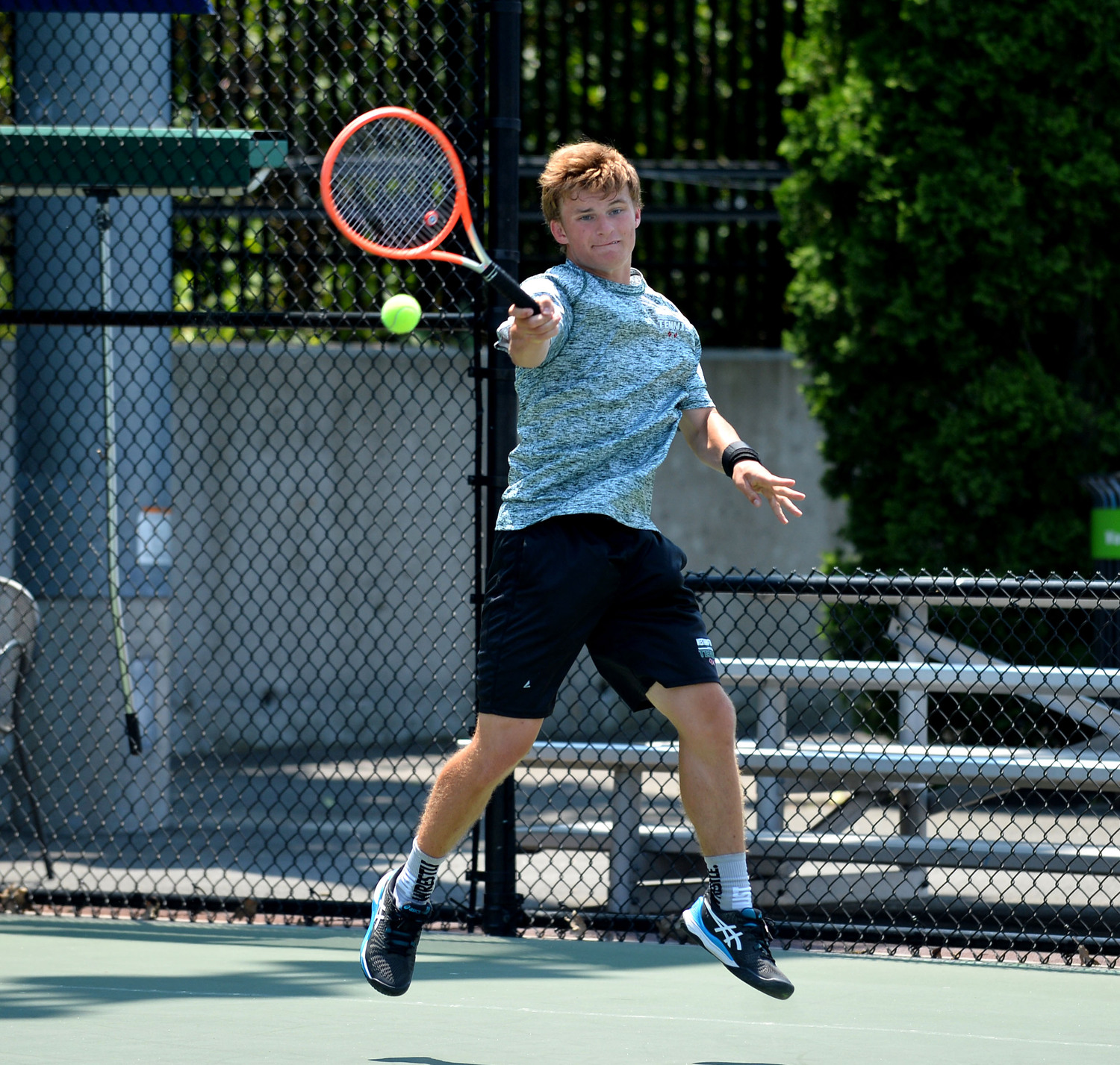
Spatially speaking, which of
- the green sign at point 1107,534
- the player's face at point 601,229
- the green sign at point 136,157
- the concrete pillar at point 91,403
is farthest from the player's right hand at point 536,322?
the green sign at point 1107,534

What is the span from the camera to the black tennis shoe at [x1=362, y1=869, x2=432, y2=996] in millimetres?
3539

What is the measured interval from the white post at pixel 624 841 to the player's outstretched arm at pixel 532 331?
6.26 feet

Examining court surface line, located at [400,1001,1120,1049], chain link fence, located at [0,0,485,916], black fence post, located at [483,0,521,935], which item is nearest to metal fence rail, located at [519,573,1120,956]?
black fence post, located at [483,0,521,935]

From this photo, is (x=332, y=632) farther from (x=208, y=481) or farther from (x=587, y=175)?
(x=587, y=175)

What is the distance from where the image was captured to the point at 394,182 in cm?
396

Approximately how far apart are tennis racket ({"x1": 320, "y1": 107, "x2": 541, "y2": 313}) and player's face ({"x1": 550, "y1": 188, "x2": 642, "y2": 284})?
0.35 meters

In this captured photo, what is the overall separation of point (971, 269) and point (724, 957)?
5.22 m

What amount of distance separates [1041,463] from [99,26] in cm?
474

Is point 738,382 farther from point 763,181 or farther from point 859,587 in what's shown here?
→ point 859,587

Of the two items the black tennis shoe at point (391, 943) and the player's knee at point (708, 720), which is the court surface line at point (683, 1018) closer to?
the black tennis shoe at point (391, 943)

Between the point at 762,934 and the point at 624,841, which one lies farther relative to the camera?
the point at 624,841

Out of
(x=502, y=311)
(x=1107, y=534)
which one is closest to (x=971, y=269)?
(x=1107, y=534)

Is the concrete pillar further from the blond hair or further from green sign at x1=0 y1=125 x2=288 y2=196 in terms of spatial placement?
the blond hair

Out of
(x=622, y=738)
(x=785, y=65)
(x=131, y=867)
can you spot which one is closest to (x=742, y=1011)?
A: (x=131, y=867)
